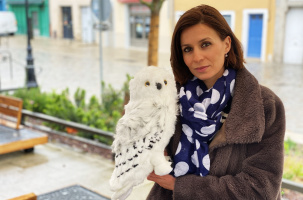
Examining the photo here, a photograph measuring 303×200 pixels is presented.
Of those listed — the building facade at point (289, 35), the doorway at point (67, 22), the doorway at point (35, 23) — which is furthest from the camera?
the doorway at point (35, 23)

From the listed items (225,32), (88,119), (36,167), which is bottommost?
(36,167)

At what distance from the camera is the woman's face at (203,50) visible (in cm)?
154

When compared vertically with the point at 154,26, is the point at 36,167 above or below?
below

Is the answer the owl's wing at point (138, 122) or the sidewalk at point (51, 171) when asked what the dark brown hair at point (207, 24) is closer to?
the owl's wing at point (138, 122)

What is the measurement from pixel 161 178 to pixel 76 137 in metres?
4.66

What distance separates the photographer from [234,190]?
58.7 inches

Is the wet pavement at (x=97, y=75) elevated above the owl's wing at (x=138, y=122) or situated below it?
below

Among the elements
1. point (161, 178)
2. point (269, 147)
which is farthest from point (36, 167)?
point (269, 147)

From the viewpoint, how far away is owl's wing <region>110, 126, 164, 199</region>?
1.56m

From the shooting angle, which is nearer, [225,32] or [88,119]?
[225,32]

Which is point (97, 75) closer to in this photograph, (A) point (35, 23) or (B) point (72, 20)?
(B) point (72, 20)

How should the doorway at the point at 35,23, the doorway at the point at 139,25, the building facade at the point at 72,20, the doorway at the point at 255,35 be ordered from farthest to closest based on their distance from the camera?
1. the doorway at the point at 35,23
2. the building facade at the point at 72,20
3. the doorway at the point at 139,25
4. the doorway at the point at 255,35

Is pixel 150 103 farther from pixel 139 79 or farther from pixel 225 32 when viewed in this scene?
pixel 225 32

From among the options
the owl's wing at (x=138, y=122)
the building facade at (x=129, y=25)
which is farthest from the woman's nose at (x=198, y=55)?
the building facade at (x=129, y=25)
